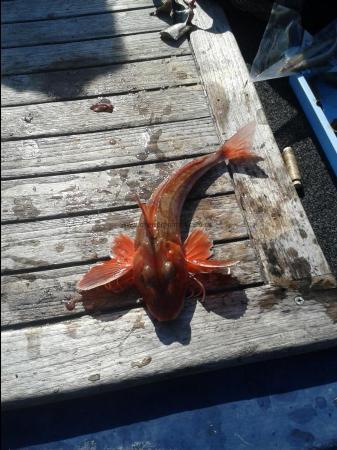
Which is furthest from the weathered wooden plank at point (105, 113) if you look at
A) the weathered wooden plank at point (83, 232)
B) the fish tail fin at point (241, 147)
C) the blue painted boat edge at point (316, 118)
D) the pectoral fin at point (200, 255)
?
the pectoral fin at point (200, 255)

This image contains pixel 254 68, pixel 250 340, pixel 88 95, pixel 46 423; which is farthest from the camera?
pixel 254 68

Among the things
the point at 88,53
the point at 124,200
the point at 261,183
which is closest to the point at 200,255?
the point at 124,200

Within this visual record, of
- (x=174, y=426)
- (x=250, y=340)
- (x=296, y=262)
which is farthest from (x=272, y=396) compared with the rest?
(x=296, y=262)

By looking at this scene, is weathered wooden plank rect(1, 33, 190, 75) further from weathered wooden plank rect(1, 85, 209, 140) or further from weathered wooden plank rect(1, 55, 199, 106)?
weathered wooden plank rect(1, 85, 209, 140)

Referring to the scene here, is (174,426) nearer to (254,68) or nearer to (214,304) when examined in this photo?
(214,304)

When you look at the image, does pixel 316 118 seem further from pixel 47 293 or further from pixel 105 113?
pixel 47 293

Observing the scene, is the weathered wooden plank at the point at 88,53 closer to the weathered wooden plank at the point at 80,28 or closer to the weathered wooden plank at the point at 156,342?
the weathered wooden plank at the point at 80,28
